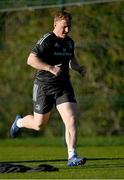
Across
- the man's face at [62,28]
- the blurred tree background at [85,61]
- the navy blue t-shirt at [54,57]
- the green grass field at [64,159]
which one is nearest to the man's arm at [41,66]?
the navy blue t-shirt at [54,57]

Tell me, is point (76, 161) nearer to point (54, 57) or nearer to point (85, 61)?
point (54, 57)

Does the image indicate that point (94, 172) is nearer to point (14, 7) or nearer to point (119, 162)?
point (119, 162)

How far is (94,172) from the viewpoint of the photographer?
9.26 metres

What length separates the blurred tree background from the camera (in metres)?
17.0

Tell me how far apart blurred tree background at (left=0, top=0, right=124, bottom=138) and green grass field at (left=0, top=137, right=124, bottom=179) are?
50 cm

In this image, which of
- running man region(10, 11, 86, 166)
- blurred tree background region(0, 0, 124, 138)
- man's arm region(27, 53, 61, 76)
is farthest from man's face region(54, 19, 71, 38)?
blurred tree background region(0, 0, 124, 138)

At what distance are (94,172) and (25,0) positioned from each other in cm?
899

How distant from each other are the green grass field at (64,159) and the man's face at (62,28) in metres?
1.62

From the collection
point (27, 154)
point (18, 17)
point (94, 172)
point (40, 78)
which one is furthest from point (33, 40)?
point (94, 172)

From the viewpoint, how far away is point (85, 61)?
17.4 m

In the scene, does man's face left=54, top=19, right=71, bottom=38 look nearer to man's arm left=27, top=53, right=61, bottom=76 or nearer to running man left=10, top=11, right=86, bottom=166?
running man left=10, top=11, right=86, bottom=166

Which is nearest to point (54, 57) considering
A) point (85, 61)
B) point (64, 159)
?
point (64, 159)

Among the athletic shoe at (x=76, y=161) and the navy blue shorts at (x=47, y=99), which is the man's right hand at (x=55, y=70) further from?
the athletic shoe at (x=76, y=161)

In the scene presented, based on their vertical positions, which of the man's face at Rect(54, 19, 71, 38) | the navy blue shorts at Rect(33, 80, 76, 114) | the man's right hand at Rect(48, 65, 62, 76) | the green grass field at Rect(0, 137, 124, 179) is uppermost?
the man's face at Rect(54, 19, 71, 38)
